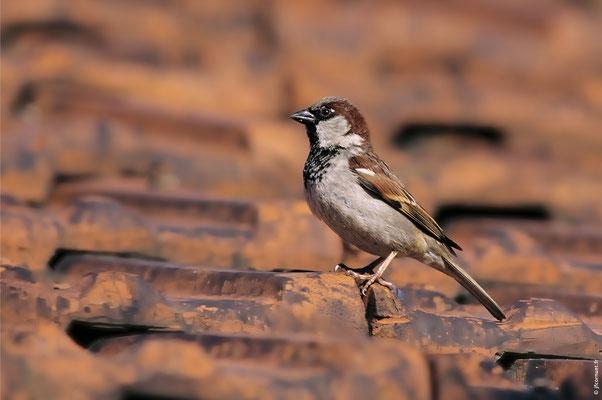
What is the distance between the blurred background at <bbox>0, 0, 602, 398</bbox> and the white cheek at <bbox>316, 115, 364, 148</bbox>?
1.16 ft

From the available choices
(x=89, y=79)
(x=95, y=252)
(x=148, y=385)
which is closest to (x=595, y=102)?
(x=89, y=79)

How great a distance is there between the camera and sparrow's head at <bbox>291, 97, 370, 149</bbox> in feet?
10.1

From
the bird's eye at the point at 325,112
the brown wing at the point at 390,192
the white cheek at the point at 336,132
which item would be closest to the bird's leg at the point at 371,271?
the brown wing at the point at 390,192

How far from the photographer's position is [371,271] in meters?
2.93

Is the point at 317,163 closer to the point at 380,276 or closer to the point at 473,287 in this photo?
the point at 380,276

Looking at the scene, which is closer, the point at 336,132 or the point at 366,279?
the point at 366,279

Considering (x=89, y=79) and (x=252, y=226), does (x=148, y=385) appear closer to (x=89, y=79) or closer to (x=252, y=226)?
(x=252, y=226)

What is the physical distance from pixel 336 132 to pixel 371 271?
0.54 m

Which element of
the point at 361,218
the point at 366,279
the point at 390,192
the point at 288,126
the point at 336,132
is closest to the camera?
the point at 366,279

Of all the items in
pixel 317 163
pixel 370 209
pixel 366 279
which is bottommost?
pixel 366 279

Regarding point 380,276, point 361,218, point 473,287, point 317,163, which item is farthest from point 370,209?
point 473,287

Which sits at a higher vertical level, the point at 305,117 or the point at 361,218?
the point at 305,117

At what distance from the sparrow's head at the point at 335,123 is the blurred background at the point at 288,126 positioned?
0.32 meters

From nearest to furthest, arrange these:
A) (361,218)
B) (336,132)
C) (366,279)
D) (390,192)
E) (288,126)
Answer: (366,279) → (361,218) → (390,192) → (336,132) → (288,126)
